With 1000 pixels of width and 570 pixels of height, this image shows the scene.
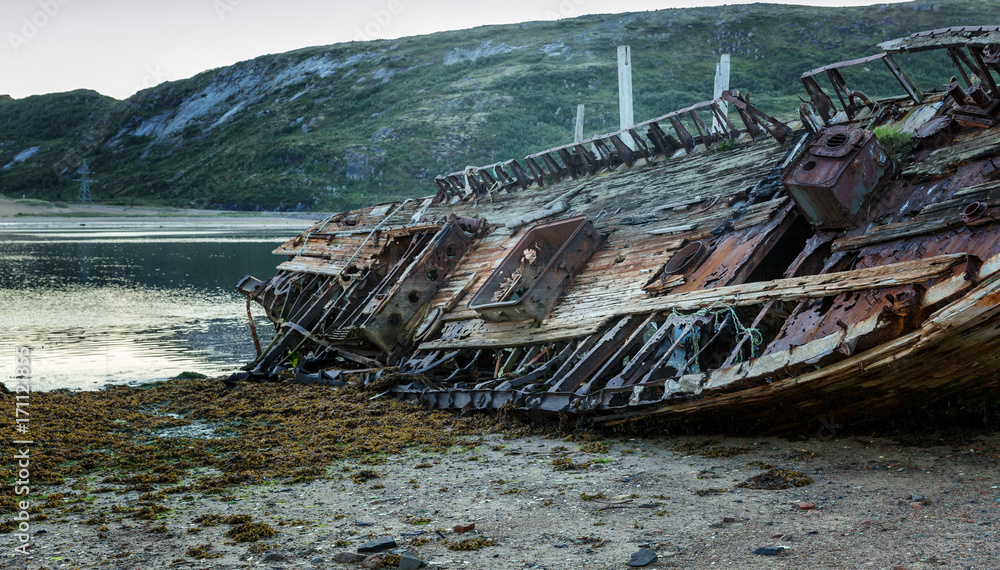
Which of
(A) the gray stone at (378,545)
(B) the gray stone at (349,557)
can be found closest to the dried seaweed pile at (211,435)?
(A) the gray stone at (378,545)

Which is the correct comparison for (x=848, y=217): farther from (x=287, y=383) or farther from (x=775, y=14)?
(x=775, y=14)

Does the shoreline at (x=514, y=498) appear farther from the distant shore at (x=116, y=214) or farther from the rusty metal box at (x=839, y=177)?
the distant shore at (x=116, y=214)

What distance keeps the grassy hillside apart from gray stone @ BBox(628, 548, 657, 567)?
61.7m

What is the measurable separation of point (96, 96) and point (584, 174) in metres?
198

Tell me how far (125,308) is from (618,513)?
87.9 feet

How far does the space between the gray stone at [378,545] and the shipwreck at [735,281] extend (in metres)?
3.44

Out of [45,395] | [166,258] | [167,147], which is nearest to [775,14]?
[166,258]

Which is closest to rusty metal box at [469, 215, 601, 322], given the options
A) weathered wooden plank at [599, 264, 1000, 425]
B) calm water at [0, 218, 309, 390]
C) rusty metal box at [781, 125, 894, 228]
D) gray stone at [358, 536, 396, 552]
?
rusty metal box at [781, 125, 894, 228]

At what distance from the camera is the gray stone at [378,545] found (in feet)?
21.5

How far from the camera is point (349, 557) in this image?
252 inches

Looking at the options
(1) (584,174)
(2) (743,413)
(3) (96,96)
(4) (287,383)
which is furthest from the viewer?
(3) (96,96)

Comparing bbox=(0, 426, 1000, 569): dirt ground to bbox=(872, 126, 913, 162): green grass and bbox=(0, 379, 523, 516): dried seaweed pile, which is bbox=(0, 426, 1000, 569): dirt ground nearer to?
bbox=(0, 379, 523, 516): dried seaweed pile

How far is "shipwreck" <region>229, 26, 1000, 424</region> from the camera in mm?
7691

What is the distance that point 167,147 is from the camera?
13900 cm
